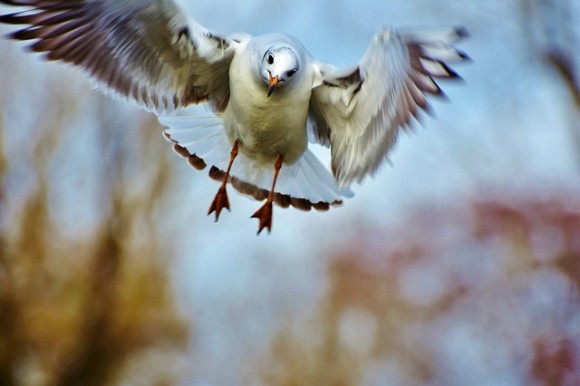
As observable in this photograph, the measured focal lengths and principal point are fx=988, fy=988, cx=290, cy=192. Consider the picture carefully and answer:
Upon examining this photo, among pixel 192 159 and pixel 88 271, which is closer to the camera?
pixel 192 159

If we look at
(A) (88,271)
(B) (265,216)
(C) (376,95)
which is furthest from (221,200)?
(A) (88,271)

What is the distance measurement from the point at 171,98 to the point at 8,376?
25.8ft

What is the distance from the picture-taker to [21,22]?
3797 millimetres

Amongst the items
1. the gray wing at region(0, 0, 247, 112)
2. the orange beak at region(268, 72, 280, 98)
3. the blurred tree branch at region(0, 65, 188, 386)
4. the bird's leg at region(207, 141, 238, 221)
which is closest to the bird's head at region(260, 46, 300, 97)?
the orange beak at region(268, 72, 280, 98)

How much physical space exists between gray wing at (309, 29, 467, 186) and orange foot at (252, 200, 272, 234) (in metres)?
0.35

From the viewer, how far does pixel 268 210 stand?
4.20 meters

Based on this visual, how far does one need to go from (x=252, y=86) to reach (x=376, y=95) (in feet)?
1.58

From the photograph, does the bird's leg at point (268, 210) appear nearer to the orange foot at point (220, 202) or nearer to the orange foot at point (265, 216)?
the orange foot at point (265, 216)

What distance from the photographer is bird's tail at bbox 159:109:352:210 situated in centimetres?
434

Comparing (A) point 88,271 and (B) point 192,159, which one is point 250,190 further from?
(A) point 88,271

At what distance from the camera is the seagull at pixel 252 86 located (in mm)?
3580

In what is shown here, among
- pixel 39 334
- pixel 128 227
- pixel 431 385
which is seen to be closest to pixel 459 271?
pixel 431 385

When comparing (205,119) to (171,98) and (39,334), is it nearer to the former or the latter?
(171,98)

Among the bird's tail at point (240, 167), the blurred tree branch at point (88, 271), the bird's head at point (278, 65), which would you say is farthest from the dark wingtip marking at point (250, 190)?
the blurred tree branch at point (88, 271)
